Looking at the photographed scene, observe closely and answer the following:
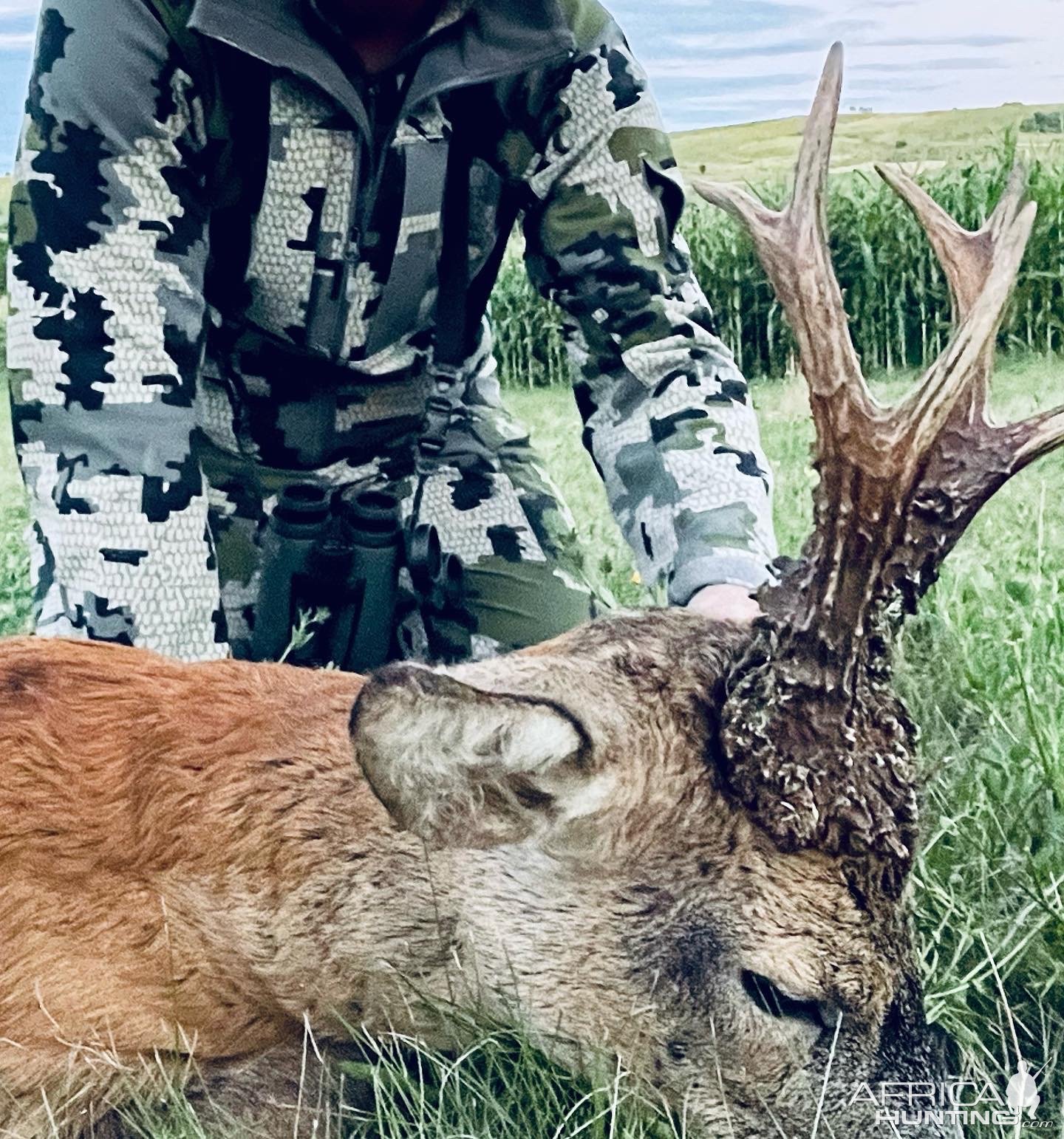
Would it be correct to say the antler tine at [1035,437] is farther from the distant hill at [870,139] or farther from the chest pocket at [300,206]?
the chest pocket at [300,206]

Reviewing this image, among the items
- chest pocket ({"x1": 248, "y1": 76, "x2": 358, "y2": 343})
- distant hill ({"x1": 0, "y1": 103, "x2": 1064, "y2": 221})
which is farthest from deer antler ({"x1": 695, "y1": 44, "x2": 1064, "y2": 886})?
chest pocket ({"x1": 248, "y1": 76, "x2": 358, "y2": 343})

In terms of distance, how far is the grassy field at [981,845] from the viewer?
2123 millimetres

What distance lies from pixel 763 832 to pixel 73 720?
908mm

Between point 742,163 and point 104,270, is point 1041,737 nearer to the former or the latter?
point 742,163

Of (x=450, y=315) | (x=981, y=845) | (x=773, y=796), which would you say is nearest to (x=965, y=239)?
(x=773, y=796)

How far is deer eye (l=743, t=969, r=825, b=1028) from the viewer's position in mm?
2035

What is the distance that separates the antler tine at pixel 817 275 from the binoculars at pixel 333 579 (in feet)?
5.45

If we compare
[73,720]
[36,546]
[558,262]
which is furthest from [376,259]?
[73,720]

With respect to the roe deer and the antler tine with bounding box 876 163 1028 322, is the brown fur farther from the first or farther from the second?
the antler tine with bounding box 876 163 1028 322

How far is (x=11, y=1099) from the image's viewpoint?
83.0 inches

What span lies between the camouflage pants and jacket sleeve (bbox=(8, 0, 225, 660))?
76cm

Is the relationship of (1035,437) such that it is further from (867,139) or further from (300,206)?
(300,206)

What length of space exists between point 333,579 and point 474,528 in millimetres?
395

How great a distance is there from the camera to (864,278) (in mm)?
6719
